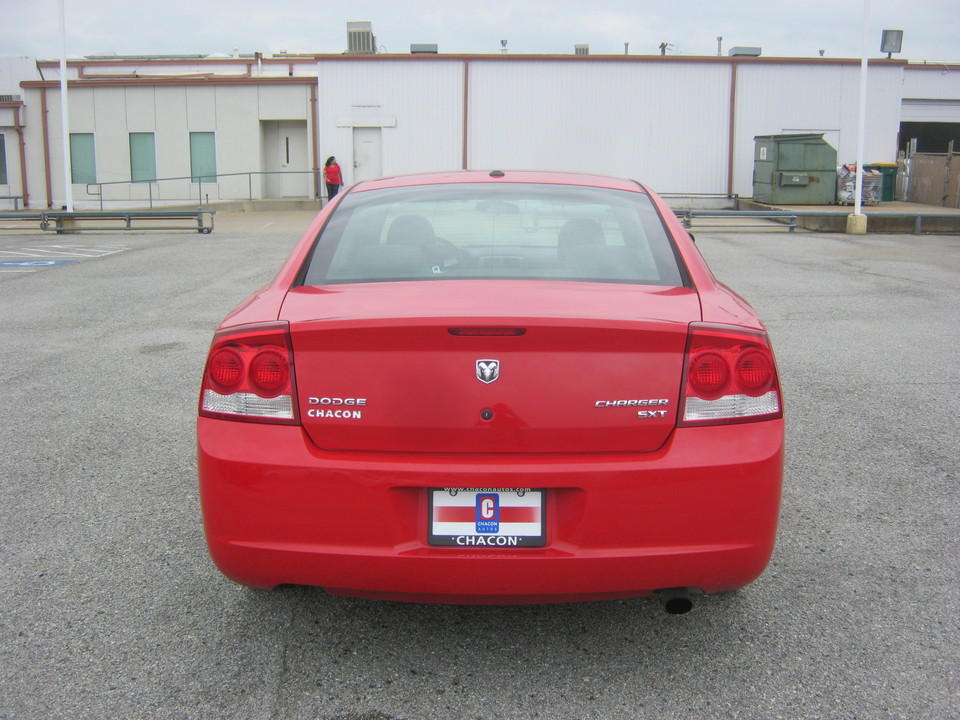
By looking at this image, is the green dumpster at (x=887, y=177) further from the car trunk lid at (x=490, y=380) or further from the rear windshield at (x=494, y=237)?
the car trunk lid at (x=490, y=380)

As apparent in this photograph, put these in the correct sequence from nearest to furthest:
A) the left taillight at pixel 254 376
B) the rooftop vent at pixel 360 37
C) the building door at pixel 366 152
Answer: the left taillight at pixel 254 376, the building door at pixel 366 152, the rooftop vent at pixel 360 37

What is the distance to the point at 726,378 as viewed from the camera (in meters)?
2.90

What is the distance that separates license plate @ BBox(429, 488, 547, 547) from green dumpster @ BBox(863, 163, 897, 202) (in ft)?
97.5

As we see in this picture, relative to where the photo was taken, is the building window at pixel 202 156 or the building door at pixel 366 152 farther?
the building window at pixel 202 156

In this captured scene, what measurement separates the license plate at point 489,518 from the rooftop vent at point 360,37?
32.9 meters

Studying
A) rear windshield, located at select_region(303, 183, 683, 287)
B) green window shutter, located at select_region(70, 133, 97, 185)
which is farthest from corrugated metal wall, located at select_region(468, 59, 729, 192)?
rear windshield, located at select_region(303, 183, 683, 287)

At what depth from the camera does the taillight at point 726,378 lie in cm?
287

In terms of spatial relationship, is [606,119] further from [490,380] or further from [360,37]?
[490,380]

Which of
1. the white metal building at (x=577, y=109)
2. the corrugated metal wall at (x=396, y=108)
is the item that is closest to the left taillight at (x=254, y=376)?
the white metal building at (x=577, y=109)

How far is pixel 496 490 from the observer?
2.80 metres

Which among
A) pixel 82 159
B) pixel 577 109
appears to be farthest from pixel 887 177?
pixel 82 159

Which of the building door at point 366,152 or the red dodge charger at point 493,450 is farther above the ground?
the building door at point 366,152

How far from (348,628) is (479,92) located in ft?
96.3

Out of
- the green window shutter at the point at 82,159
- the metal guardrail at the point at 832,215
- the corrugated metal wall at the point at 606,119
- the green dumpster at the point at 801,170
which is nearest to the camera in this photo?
the metal guardrail at the point at 832,215
